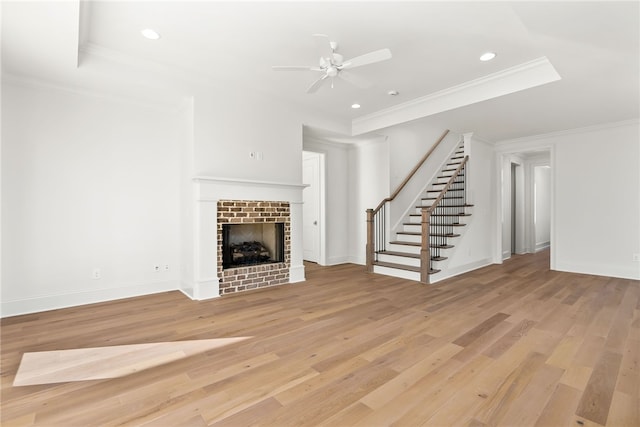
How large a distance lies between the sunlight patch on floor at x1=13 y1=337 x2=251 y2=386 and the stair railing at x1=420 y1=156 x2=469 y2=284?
3091 mm

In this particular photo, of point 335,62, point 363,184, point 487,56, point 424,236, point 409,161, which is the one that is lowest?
point 424,236

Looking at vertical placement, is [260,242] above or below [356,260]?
above

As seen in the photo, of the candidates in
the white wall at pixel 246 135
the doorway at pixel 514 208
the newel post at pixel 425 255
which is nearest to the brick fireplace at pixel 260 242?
the white wall at pixel 246 135

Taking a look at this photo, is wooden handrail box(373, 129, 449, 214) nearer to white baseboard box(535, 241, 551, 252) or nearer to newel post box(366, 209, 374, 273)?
newel post box(366, 209, 374, 273)

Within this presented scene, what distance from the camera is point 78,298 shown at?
3.63m

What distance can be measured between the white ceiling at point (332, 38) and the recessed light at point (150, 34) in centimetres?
5

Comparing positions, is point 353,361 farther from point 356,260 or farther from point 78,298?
point 356,260

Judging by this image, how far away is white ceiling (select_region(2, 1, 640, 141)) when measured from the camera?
2438mm

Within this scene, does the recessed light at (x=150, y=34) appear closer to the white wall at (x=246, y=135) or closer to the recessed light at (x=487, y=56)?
the white wall at (x=246, y=135)

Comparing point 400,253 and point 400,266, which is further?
point 400,253

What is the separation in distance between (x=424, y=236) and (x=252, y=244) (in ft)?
8.73

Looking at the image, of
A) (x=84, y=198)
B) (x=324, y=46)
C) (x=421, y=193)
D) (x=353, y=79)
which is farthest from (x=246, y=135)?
(x=421, y=193)

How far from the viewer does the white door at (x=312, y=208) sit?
20.9 feet

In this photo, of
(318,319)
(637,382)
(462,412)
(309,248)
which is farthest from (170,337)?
(309,248)
